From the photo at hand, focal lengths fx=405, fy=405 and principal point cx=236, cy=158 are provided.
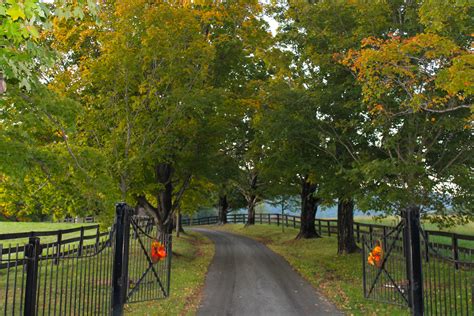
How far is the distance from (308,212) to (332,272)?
40.7 ft

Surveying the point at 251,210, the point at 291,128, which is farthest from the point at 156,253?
the point at 251,210

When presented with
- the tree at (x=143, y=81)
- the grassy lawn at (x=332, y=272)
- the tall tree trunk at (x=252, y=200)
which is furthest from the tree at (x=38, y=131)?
the tall tree trunk at (x=252, y=200)

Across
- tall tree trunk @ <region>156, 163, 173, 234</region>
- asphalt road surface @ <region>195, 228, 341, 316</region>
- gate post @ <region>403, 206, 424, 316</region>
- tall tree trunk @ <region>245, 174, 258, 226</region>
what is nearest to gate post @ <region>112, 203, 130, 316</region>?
asphalt road surface @ <region>195, 228, 341, 316</region>

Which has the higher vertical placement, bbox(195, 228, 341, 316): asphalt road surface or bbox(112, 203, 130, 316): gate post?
bbox(112, 203, 130, 316): gate post

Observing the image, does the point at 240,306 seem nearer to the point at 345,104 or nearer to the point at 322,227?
the point at 345,104

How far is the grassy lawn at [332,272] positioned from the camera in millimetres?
10406

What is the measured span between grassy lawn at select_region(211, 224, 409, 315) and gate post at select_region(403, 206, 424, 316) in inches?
75.7

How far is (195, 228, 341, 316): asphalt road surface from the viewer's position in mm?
10219

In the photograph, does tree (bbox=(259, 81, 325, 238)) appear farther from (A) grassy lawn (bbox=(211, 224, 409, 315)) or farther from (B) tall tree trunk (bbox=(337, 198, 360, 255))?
(B) tall tree trunk (bbox=(337, 198, 360, 255))

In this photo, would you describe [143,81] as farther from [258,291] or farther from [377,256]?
[377,256]

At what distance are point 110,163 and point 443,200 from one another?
36.8 ft

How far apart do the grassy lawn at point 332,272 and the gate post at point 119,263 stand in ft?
18.0

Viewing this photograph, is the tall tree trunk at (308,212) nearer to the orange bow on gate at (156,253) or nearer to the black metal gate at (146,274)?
the black metal gate at (146,274)

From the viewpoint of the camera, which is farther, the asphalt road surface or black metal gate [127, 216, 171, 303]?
the asphalt road surface
